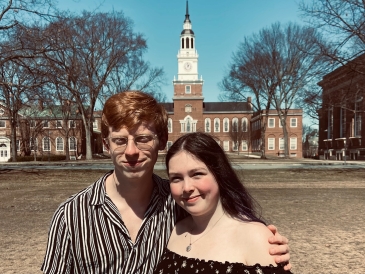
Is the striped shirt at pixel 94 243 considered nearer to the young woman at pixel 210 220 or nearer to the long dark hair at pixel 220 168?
the young woman at pixel 210 220

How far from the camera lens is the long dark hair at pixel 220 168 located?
1.89m

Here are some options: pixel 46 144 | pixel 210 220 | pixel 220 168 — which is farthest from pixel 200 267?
pixel 46 144

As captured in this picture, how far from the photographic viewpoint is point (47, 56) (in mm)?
14648

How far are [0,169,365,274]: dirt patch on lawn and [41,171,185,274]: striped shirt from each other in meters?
1.03

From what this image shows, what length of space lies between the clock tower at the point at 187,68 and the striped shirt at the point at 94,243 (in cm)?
7420

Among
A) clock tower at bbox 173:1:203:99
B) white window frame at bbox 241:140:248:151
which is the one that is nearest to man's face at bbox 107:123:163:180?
clock tower at bbox 173:1:203:99

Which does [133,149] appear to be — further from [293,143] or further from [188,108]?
[188,108]

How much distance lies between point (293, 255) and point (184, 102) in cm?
7167

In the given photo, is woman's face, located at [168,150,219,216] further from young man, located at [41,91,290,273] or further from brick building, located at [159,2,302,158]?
brick building, located at [159,2,302,158]

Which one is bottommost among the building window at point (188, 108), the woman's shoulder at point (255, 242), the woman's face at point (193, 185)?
the woman's shoulder at point (255, 242)

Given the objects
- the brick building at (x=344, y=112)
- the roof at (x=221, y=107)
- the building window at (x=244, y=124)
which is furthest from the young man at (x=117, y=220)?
the roof at (x=221, y=107)

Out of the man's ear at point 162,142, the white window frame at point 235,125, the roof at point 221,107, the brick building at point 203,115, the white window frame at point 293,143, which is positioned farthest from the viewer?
the roof at point 221,107

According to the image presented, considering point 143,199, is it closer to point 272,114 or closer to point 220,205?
point 220,205

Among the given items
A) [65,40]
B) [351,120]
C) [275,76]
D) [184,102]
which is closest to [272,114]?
[184,102]
